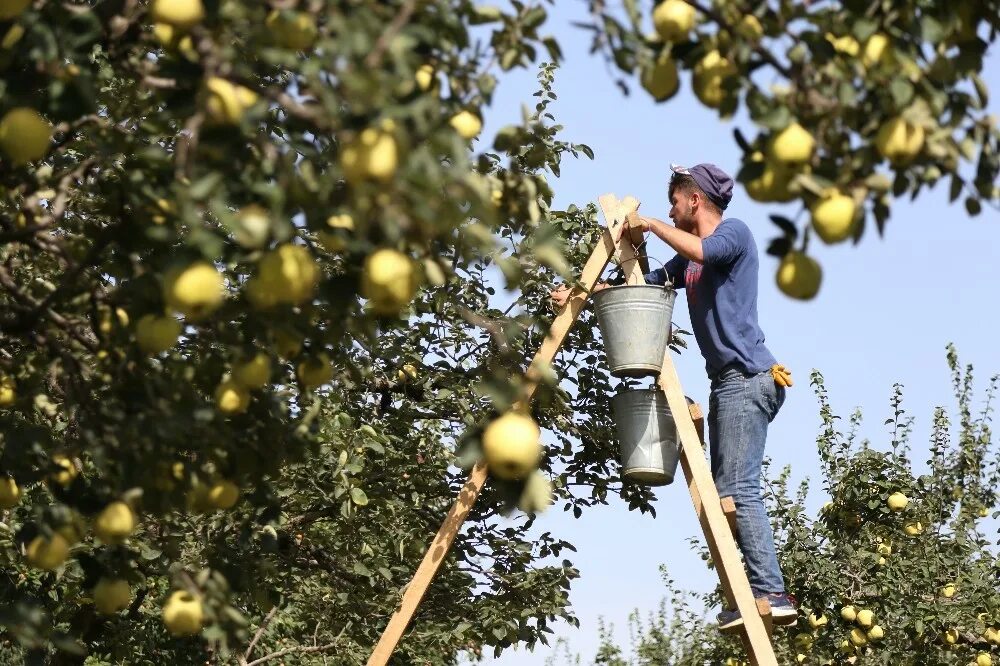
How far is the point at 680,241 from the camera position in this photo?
4742mm

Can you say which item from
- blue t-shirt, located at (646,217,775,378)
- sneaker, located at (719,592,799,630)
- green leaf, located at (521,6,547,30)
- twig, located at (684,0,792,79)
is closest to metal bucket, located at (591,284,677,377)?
blue t-shirt, located at (646,217,775,378)

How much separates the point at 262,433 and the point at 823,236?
1309mm

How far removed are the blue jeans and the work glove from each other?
0.07ft

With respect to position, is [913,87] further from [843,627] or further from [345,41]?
[843,627]

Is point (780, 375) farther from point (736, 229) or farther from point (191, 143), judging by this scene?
point (191, 143)

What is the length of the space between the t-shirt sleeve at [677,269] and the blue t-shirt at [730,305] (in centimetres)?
27

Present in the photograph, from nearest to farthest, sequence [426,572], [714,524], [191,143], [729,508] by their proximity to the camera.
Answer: [191,143] < [714,524] < [426,572] < [729,508]

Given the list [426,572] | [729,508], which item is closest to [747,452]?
Answer: [729,508]

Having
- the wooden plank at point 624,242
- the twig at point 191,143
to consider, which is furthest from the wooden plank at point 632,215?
the twig at point 191,143

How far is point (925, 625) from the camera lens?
7777mm

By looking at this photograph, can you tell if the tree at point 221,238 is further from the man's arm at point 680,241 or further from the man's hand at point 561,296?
the man's arm at point 680,241

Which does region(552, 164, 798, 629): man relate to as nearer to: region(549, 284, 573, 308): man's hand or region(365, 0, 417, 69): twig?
region(549, 284, 573, 308): man's hand

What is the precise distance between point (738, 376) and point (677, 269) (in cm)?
62

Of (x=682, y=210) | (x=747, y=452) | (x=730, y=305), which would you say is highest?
(x=682, y=210)
